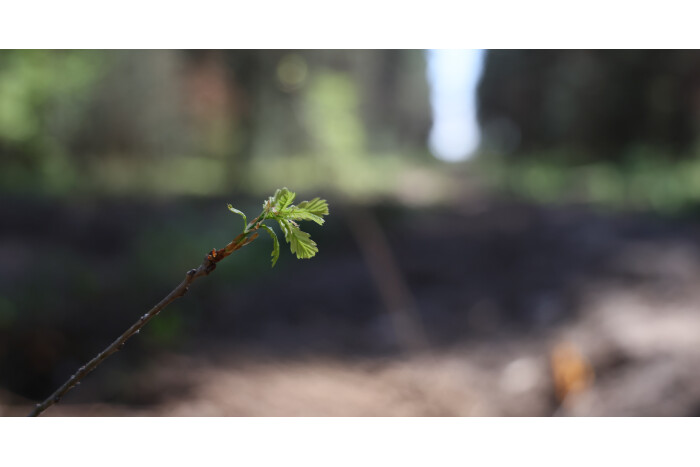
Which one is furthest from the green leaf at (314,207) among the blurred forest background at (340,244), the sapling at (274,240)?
the blurred forest background at (340,244)

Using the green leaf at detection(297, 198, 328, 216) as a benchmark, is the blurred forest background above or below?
above

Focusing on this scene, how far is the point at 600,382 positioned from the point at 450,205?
2199 mm

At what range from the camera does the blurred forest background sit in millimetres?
1794

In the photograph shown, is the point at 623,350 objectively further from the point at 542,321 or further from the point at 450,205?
the point at 450,205

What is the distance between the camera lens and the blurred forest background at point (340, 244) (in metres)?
1.79

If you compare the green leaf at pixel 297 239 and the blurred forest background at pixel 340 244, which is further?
the blurred forest background at pixel 340 244

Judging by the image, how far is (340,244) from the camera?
3.13 metres

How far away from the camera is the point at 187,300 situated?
2.40 m

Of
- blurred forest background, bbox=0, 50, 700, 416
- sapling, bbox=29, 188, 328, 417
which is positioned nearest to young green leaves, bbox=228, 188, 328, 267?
sapling, bbox=29, 188, 328, 417

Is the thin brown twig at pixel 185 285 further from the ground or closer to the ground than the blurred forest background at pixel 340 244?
closer to the ground

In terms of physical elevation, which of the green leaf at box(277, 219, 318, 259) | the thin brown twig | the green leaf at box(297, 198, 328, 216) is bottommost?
the thin brown twig

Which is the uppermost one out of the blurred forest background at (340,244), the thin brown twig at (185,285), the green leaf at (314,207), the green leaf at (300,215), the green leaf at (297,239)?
the blurred forest background at (340,244)

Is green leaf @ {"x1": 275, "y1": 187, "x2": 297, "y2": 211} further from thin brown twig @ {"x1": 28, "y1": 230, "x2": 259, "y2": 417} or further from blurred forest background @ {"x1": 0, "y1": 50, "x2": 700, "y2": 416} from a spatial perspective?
blurred forest background @ {"x1": 0, "y1": 50, "x2": 700, "y2": 416}

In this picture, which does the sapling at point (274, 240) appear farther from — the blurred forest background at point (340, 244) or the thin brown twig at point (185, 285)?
the blurred forest background at point (340, 244)
